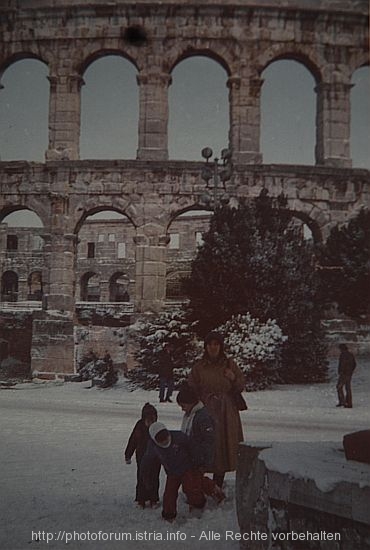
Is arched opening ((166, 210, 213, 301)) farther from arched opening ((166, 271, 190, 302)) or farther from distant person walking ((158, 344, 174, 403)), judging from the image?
distant person walking ((158, 344, 174, 403))

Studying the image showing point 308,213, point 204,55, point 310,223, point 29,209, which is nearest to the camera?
point 310,223

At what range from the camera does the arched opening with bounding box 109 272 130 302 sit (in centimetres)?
2966

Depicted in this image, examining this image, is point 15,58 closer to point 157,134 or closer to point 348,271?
point 157,134

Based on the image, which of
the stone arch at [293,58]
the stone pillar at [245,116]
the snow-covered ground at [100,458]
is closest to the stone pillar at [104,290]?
the stone pillar at [245,116]

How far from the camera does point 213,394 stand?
5211 mm

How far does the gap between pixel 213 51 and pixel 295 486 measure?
11.7 m

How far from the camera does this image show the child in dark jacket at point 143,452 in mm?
4738

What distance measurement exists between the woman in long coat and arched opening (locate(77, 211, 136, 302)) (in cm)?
1868

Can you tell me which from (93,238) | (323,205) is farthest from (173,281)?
(93,238)

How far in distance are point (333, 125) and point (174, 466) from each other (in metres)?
11.3

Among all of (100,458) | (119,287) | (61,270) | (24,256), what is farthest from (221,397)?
(119,287)

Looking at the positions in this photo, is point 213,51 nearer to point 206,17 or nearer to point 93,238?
point 206,17

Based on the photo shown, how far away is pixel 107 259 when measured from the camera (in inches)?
1110

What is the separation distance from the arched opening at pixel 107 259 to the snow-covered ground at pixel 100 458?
57.9 ft
